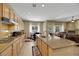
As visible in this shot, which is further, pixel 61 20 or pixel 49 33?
pixel 49 33

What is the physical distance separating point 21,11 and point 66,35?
1.04 meters

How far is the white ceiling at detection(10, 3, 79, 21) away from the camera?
6.58 ft

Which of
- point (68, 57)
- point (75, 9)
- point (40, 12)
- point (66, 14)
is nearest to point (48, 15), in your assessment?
point (40, 12)

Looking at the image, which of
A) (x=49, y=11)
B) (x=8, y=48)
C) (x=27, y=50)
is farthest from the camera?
(x=27, y=50)

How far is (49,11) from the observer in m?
2.12

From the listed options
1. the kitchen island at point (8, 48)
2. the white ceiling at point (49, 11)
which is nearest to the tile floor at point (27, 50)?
the kitchen island at point (8, 48)

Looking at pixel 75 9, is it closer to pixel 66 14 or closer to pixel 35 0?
pixel 66 14

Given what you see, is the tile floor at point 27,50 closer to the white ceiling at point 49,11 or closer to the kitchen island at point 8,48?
the kitchen island at point 8,48

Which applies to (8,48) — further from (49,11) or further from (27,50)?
(49,11)

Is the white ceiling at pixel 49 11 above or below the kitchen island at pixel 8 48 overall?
above

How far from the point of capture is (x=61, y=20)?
218 cm

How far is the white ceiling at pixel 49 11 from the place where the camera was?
201cm

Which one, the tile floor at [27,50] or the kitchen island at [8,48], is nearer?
the kitchen island at [8,48]

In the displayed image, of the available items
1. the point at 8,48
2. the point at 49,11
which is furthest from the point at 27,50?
the point at 49,11
